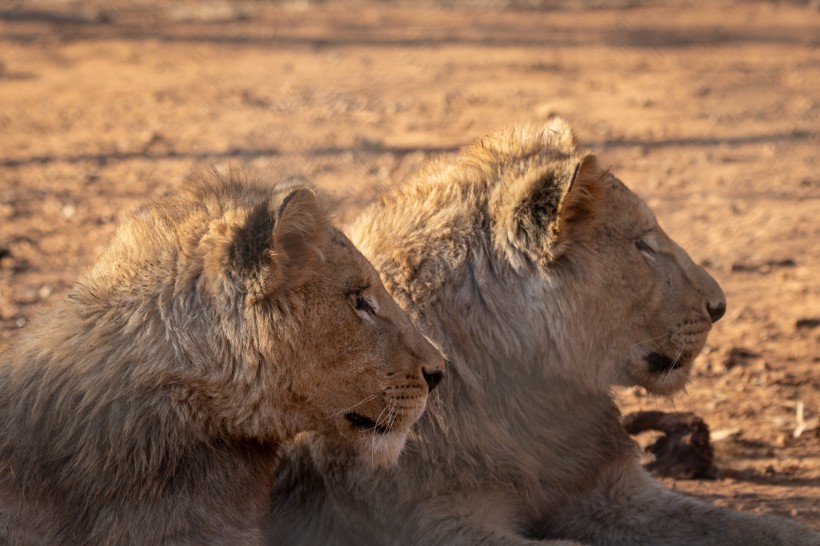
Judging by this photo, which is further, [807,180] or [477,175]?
[807,180]

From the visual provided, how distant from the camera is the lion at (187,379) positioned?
329 centimetres

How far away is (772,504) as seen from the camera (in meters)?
4.66

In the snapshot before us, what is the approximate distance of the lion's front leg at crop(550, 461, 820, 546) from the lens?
4105mm

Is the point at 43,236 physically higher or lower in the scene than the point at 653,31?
lower

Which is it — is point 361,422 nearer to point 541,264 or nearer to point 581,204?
point 541,264

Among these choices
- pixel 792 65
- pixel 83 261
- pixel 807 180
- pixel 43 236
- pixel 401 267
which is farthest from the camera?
pixel 792 65

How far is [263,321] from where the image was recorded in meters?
3.28

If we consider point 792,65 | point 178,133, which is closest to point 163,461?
point 178,133

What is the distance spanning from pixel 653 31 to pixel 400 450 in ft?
34.0

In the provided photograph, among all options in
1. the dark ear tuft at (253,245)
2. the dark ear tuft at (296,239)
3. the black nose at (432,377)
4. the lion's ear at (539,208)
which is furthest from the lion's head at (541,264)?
the dark ear tuft at (253,245)

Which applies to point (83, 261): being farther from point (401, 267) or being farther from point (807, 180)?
point (807, 180)

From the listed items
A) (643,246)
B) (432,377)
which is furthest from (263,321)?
(643,246)

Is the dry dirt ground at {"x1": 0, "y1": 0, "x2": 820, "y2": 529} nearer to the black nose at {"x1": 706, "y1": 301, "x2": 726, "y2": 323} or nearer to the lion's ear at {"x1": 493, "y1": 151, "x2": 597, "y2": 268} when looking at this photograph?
the black nose at {"x1": 706, "y1": 301, "x2": 726, "y2": 323}

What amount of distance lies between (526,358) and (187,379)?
3.99ft
